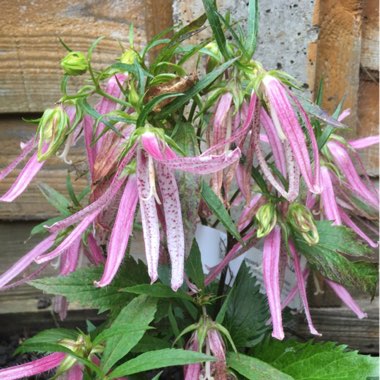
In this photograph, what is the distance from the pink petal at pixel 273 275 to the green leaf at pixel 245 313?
0.10 m

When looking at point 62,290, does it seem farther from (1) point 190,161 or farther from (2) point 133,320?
(1) point 190,161

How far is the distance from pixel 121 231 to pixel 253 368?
0.22 metres

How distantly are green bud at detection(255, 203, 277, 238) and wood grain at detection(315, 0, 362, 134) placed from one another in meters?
0.40

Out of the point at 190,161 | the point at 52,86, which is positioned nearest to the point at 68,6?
the point at 52,86

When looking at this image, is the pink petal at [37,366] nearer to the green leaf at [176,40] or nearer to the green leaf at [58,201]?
the green leaf at [58,201]

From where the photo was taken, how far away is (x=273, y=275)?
0.70 m

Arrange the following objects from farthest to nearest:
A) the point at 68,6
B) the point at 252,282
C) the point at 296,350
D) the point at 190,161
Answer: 1. the point at 68,6
2. the point at 252,282
3. the point at 296,350
4. the point at 190,161

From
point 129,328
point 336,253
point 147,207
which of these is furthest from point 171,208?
point 336,253

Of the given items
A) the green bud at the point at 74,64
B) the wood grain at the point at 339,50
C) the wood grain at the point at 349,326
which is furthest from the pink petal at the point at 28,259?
the wood grain at the point at 349,326

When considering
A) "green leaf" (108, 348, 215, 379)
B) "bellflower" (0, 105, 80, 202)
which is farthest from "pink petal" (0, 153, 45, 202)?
"green leaf" (108, 348, 215, 379)

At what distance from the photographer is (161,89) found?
0.61m

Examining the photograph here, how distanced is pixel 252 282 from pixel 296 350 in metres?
0.13

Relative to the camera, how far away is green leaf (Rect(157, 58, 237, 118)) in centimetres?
60

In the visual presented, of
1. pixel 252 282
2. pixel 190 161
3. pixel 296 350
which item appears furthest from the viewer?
pixel 252 282
